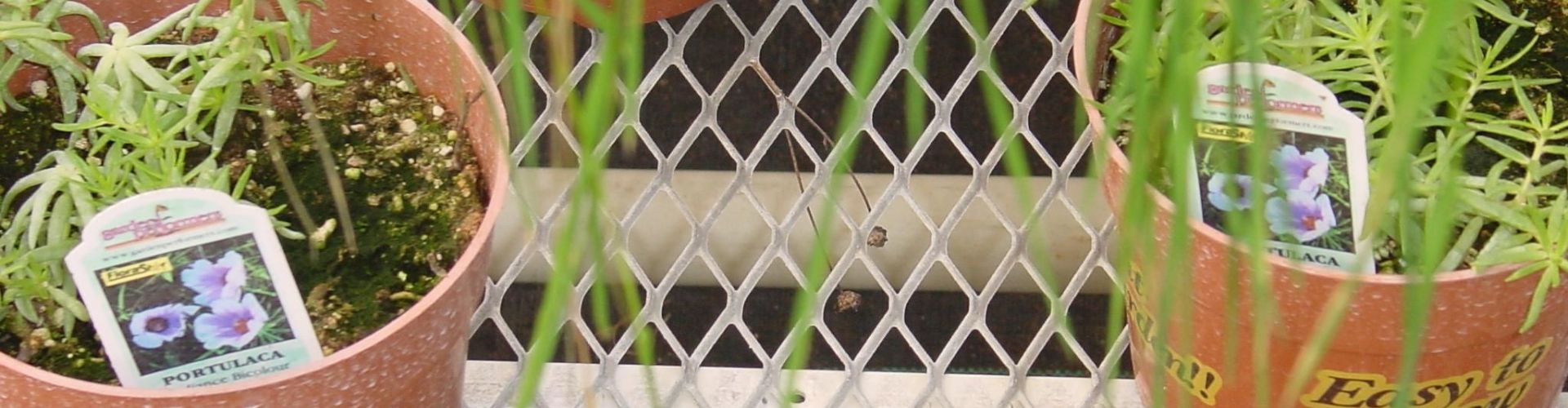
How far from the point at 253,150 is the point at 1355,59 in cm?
51

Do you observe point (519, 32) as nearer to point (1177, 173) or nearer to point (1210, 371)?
point (1177, 173)

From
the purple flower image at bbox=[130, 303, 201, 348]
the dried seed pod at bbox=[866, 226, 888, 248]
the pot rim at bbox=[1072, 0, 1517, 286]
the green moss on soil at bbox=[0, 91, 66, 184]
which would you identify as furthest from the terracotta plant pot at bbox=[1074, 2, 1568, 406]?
the green moss on soil at bbox=[0, 91, 66, 184]

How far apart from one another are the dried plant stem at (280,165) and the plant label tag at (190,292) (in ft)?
0.11

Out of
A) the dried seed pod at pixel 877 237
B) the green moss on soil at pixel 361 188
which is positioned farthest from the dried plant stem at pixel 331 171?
the dried seed pod at pixel 877 237

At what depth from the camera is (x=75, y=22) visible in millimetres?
688

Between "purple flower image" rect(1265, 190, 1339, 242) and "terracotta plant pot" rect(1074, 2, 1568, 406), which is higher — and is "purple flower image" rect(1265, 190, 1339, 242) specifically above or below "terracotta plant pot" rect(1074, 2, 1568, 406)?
above

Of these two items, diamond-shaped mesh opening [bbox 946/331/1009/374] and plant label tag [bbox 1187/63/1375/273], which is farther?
diamond-shaped mesh opening [bbox 946/331/1009/374]

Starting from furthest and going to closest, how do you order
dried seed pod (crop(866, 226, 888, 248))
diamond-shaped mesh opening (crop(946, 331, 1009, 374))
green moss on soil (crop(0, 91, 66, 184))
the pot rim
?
diamond-shaped mesh opening (crop(946, 331, 1009, 374))
dried seed pod (crop(866, 226, 888, 248))
green moss on soil (crop(0, 91, 66, 184))
the pot rim

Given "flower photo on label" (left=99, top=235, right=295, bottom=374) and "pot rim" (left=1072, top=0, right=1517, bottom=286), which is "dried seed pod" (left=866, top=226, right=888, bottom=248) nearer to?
"pot rim" (left=1072, top=0, right=1517, bottom=286)

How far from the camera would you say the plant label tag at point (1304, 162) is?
58 centimetres

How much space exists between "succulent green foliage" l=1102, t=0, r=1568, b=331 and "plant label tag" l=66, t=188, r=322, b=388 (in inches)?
→ 14.1

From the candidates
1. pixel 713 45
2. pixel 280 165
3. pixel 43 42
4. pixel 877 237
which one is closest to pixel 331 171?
pixel 280 165

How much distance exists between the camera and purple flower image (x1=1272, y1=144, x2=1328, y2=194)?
0.58 metres

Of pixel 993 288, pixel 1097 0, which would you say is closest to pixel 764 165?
pixel 993 288
